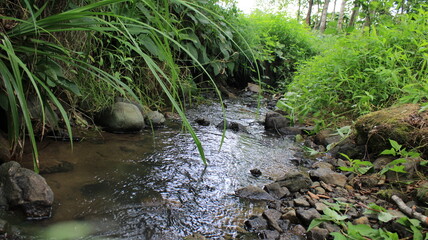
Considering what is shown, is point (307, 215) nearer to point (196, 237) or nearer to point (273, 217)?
point (273, 217)

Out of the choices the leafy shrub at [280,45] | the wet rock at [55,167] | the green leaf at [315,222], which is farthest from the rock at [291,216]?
the leafy shrub at [280,45]

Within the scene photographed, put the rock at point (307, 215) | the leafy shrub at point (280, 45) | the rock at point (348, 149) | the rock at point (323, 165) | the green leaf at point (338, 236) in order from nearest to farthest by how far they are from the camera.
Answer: the green leaf at point (338, 236) → the rock at point (307, 215) → the rock at point (323, 165) → the rock at point (348, 149) → the leafy shrub at point (280, 45)

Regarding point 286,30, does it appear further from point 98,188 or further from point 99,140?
point 98,188

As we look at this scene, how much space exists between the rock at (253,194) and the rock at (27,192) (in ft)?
3.11

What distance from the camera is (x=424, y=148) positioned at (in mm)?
1868

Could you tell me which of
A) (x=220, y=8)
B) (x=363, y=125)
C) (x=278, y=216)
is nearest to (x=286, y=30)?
(x=220, y=8)

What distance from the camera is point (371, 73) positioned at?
117 inches

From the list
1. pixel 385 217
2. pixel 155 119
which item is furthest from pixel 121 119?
pixel 385 217

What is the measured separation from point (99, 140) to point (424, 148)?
86.5 inches

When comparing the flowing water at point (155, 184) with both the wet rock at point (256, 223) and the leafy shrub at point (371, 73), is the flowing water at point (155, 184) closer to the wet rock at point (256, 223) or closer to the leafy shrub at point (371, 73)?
the wet rock at point (256, 223)

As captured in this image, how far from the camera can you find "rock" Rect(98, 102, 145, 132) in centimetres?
257

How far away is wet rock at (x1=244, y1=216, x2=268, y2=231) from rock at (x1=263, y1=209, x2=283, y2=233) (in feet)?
0.08

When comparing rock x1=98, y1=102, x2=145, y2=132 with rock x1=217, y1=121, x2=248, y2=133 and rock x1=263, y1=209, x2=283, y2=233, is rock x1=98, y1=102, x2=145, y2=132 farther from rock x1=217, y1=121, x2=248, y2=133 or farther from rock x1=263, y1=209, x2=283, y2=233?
rock x1=263, y1=209, x2=283, y2=233

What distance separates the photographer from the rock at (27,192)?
1299 mm
